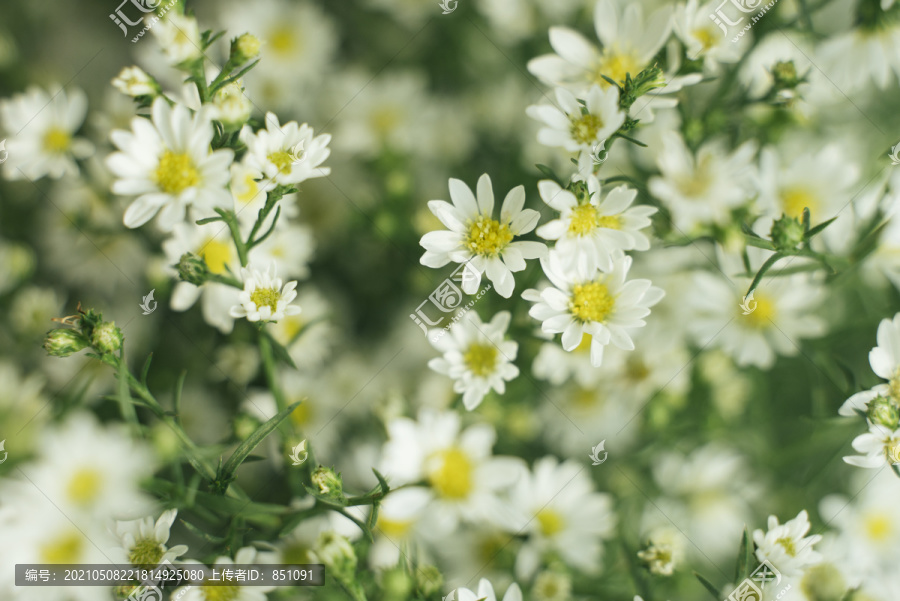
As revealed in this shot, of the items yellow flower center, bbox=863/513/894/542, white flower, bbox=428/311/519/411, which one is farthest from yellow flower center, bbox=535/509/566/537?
yellow flower center, bbox=863/513/894/542

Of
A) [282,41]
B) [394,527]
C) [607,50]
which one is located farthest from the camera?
[282,41]

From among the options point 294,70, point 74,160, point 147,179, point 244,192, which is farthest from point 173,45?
point 294,70

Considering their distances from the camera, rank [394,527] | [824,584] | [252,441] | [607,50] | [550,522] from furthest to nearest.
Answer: [394,527] < [550,522] < [607,50] < [824,584] < [252,441]

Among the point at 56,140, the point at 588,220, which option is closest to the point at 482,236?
the point at 588,220

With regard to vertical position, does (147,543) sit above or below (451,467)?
above

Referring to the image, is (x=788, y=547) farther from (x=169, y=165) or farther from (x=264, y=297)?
(x=169, y=165)

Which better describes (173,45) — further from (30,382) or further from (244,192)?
(30,382)
